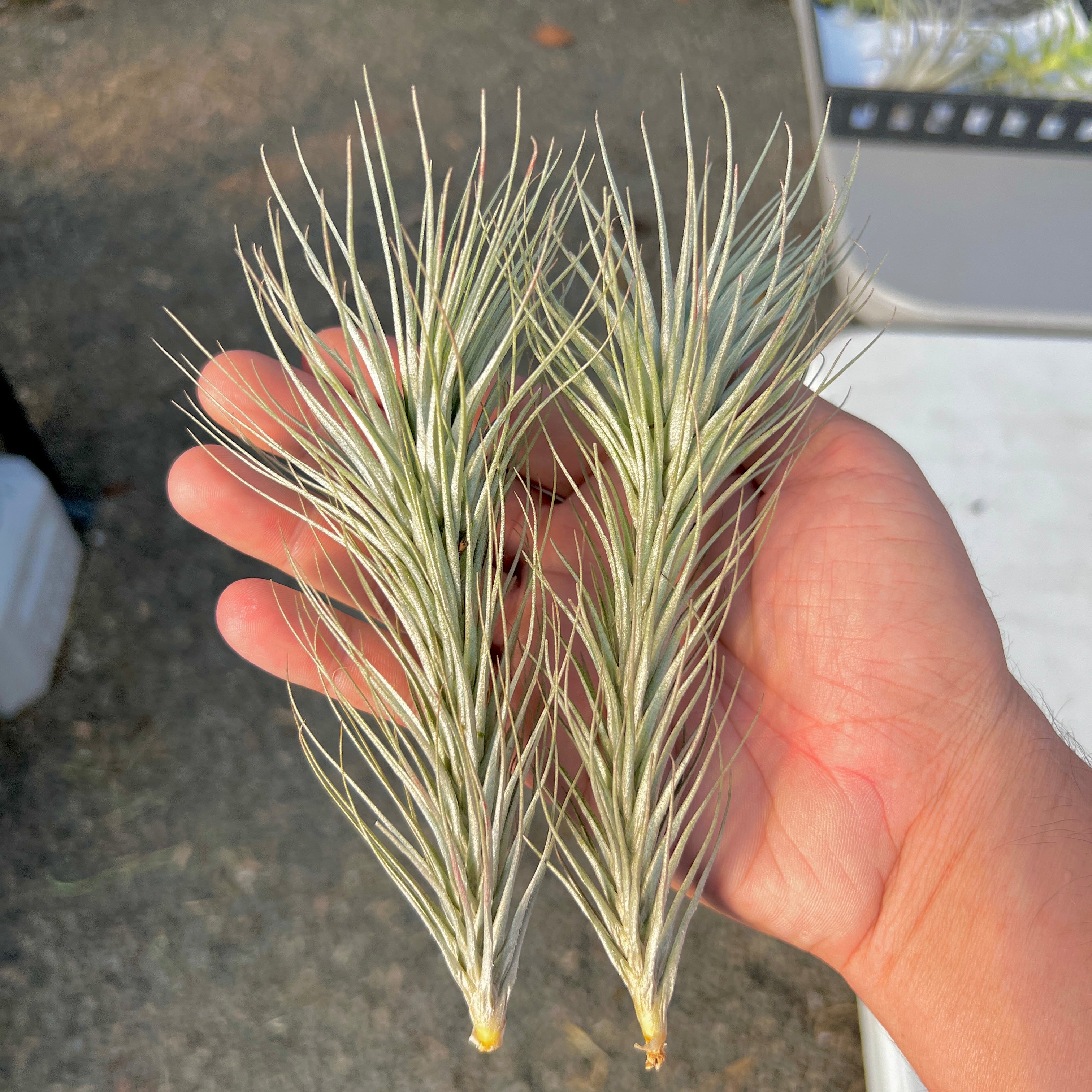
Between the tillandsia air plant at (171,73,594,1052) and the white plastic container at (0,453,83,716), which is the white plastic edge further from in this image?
the white plastic container at (0,453,83,716)

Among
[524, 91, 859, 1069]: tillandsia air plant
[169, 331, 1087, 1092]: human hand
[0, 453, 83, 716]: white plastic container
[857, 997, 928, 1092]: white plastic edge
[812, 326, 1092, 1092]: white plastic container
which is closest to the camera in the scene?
[524, 91, 859, 1069]: tillandsia air plant

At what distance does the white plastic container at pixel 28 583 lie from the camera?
126 centimetres

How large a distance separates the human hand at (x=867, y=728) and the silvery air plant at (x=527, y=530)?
0.08 meters

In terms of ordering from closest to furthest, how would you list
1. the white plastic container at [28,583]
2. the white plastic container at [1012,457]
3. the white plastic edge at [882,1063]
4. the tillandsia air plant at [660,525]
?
the tillandsia air plant at [660,525], the white plastic edge at [882,1063], the white plastic container at [1012,457], the white plastic container at [28,583]

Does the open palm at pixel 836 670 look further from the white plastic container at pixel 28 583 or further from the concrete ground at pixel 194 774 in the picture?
the white plastic container at pixel 28 583

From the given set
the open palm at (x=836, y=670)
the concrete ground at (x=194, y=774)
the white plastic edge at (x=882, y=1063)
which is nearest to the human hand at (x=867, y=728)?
the open palm at (x=836, y=670)

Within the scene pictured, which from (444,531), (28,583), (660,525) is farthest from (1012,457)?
(28,583)

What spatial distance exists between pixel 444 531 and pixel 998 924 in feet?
1.99

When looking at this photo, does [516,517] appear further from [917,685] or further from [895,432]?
[895,432]

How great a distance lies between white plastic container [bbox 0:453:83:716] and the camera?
1.26 metres

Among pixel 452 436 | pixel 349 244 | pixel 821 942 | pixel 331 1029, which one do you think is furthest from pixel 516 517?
pixel 331 1029

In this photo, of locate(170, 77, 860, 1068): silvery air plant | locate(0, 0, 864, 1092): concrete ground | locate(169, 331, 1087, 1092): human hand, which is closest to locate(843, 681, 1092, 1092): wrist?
locate(169, 331, 1087, 1092): human hand

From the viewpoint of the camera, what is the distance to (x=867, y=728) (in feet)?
2.76

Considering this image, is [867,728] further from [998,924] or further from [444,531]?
[444,531]
